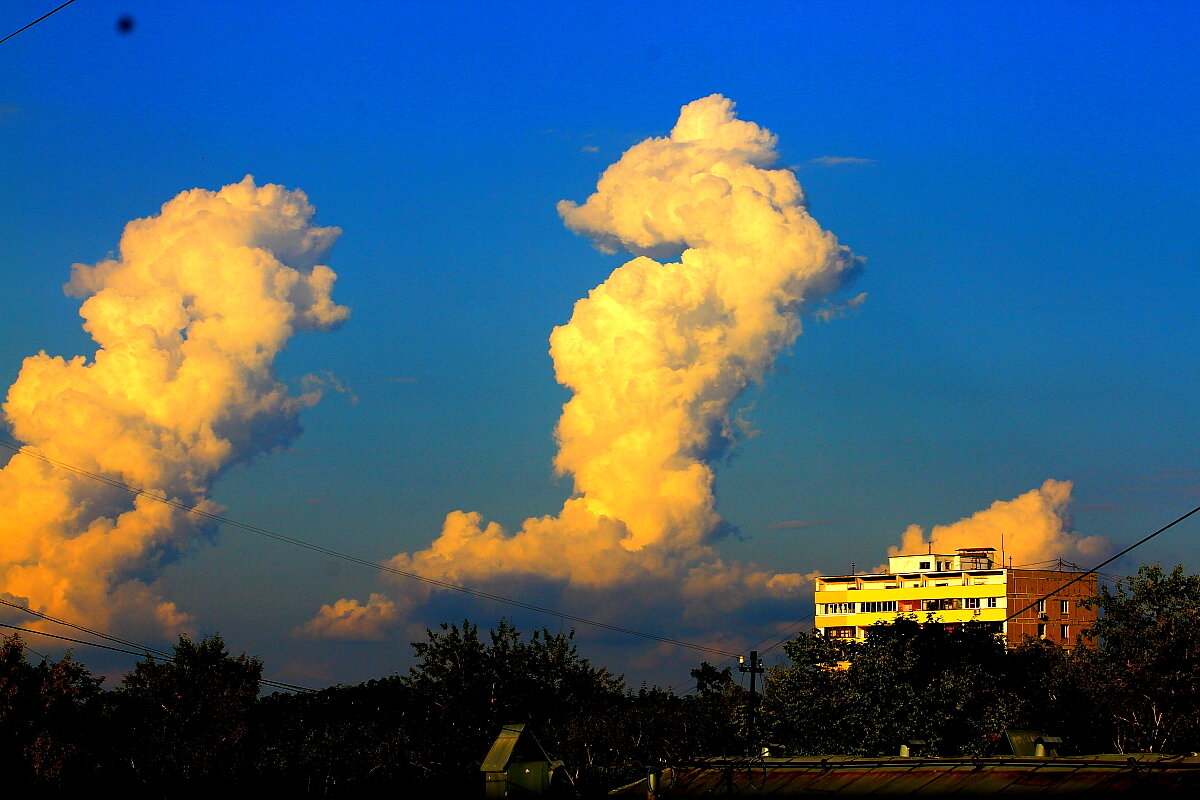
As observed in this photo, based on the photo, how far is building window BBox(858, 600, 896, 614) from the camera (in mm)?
167750

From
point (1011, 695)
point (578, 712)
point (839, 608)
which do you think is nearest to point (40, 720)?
point (578, 712)

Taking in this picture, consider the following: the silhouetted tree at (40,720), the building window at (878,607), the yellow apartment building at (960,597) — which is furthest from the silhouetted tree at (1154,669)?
the building window at (878,607)

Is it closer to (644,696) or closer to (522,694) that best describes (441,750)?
(522,694)

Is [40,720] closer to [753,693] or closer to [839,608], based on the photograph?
[753,693]

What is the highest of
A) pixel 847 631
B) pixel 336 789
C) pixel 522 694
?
pixel 847 631

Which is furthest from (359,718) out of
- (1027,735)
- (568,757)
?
(1027,735)

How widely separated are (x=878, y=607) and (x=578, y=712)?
265 ft

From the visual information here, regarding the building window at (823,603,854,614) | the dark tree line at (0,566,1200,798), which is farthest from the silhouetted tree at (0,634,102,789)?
the building window at (823,603,854,614)

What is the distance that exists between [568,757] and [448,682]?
11.6 metres

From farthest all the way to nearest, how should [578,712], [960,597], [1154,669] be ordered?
1. [960,597]
2. [578,712]
3. [1154,669]

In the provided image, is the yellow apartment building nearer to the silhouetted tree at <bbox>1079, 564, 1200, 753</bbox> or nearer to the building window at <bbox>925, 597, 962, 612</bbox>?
the building window at <bbox>925, 597, 962, 612</bbox>

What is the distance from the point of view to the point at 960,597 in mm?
163375

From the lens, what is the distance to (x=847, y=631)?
6639 inches

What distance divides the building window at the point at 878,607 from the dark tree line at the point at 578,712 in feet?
208
